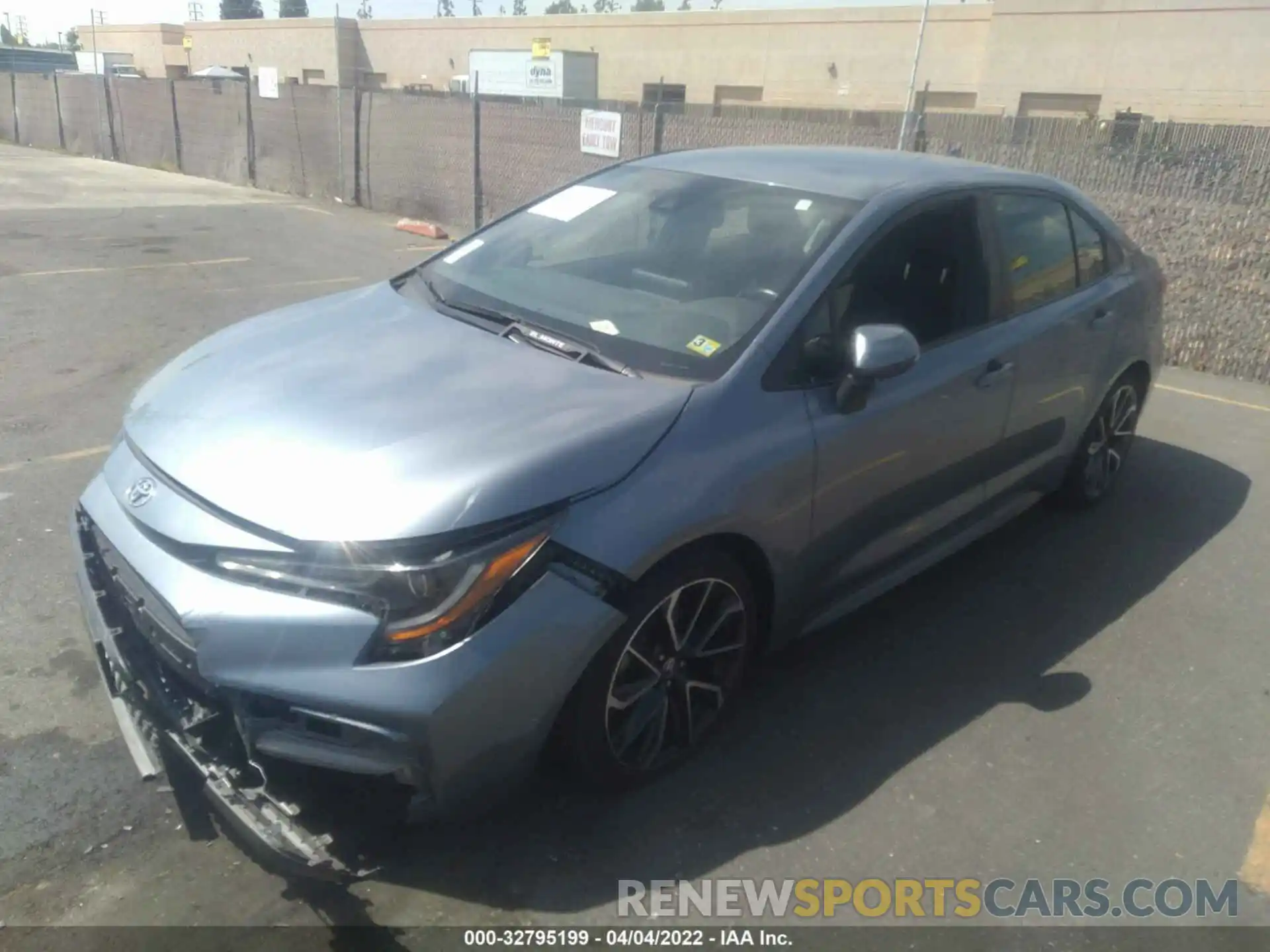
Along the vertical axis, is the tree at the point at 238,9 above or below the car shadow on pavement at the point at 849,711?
above

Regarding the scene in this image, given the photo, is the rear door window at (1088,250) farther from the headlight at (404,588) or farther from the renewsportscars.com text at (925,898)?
the headlight at (404,588)

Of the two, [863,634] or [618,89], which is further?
[618,89]

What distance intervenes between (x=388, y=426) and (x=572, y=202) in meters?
1.83

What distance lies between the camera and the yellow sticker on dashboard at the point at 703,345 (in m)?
3.12

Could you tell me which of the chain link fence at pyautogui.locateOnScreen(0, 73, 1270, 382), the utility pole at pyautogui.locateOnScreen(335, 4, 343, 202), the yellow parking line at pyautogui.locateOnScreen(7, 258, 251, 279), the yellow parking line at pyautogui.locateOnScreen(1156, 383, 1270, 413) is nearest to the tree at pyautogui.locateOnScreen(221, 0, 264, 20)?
the chain link fence at pyautogui.locateOnScreen(0, 73, 1270, 382)

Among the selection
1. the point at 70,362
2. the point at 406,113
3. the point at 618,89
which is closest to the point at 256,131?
the point at 406,113

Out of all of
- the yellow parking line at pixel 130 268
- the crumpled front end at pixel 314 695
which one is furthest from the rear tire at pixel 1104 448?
the yellow parking line at pixel 130 268

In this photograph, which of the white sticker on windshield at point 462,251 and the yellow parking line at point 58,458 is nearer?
the white sticker on windshield at point 462,251

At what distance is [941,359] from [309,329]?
216 cm

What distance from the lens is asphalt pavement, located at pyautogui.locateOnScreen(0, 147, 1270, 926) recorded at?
266 centimetres

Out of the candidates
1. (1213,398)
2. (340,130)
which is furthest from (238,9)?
(1213,398)

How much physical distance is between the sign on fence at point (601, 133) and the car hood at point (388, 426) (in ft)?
32.8

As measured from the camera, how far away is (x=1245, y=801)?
3195 millimetres

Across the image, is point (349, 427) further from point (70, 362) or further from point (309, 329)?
point (70, 362)
